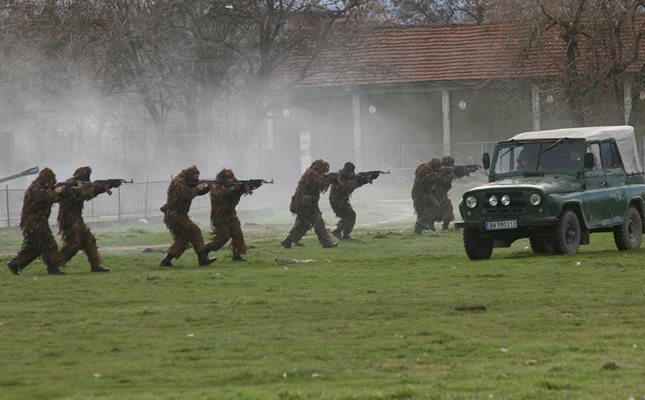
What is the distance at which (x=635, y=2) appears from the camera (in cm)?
4797

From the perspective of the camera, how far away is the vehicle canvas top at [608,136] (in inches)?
997

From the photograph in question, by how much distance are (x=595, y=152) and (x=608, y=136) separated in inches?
35.4

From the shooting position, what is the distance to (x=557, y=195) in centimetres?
2355

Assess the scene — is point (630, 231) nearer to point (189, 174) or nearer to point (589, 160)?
point (589, 160)

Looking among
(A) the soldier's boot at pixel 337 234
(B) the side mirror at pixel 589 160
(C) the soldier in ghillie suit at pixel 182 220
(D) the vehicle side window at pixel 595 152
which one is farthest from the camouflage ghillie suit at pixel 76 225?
(A) the soldier's boot at pixel 337 234

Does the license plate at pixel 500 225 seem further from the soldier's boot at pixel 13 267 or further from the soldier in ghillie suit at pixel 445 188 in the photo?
the soldier in ghillie suit at pixel 445 188

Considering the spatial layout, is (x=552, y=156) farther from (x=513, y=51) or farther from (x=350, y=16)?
(x=350, y=16)

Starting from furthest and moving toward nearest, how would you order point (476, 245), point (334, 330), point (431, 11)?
point (431, 11), point (476, 245), point (334, 330)

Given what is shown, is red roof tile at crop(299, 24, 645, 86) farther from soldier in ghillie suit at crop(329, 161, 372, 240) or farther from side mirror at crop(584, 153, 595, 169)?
side mirror at crop(584, 153, 595, 169)

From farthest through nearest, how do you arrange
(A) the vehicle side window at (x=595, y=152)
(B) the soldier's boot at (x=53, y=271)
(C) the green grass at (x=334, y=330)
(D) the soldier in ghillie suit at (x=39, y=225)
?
1. (A) the vehicle side window at (x=595, y=152)
2. (B) the soldier's boot at (x=53, y=271)
3. (D) the soldier in ghillie suit at (x=39, y=225)
4. (C) the green grass at (x=334, y=330)

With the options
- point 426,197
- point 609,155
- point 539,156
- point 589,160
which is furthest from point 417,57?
point 589,160

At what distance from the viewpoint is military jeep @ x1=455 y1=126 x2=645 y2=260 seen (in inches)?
925

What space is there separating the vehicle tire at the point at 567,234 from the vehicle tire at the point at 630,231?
1473 mm

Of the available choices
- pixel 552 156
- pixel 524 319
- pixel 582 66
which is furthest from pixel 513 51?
pixel 524 319
